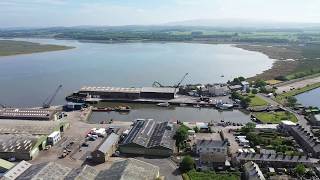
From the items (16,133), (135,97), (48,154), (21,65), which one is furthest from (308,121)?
(21,65)

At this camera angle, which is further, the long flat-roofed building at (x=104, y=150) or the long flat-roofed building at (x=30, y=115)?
the long flat-roofed building at (x=30, y=115)

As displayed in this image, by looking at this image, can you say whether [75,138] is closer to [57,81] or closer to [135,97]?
[135,97]

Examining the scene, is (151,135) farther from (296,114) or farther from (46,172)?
(296,114)

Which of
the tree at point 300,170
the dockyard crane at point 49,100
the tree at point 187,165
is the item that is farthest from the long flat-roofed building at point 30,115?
the tree at point 300,170

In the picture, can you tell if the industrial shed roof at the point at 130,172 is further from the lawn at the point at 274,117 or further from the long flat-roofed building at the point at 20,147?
the lawn at the point at 274,117

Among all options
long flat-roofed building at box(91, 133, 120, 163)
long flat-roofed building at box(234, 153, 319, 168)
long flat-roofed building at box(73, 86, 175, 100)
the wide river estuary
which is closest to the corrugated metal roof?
long flat-roofed building at box(91, 133, 120, 163)

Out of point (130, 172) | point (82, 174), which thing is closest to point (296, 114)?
point (130, 172)
